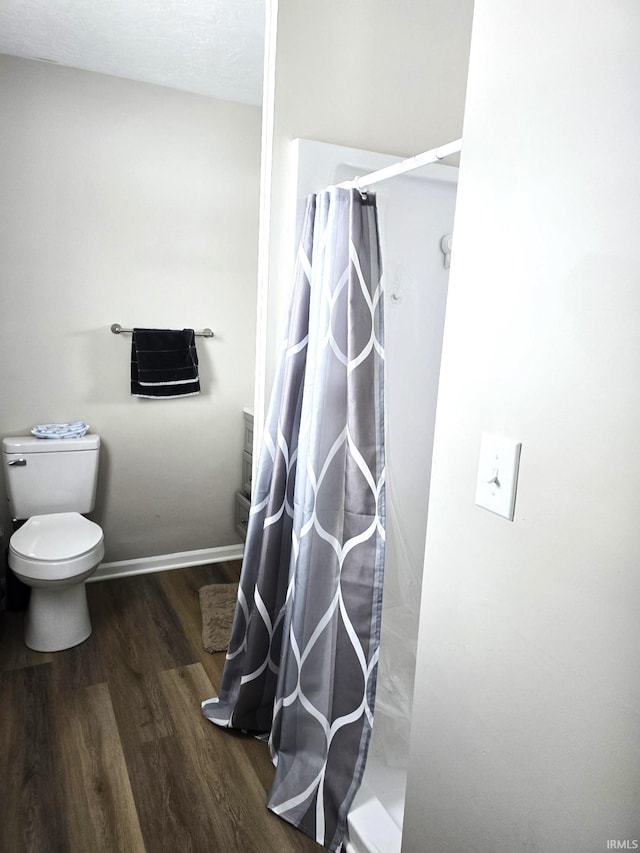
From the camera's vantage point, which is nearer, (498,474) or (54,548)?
(498,474)

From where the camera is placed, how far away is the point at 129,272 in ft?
8.95

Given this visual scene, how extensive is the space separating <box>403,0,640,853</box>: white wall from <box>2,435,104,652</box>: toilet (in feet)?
5.57

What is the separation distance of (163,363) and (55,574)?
1.10 metres

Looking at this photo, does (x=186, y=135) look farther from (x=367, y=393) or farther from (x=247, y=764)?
(x=247, y=764)

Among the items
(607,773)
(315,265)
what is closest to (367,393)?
(315,265)

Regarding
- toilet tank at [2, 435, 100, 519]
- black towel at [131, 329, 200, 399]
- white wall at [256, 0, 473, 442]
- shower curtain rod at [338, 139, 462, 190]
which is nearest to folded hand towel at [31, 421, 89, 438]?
toilet tank at [2, 435, 100, 519]

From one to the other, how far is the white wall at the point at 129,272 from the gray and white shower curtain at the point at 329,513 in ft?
4.30

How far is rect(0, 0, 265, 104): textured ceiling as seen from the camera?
77.4 inches

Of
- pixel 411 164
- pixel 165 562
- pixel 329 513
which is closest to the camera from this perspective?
pixel 411 164

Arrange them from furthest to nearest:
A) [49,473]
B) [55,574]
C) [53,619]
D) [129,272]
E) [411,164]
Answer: [129,272]
[49,473]
[53,619]
[55,574]
[411,164]

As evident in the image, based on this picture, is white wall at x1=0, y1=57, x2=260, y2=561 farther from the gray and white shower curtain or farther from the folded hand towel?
the gray and white shower curtain

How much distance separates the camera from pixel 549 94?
2.57ft

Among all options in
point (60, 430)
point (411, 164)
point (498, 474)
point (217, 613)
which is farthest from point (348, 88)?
point (217, 613)

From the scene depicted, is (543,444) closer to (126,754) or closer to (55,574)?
(126,754)
